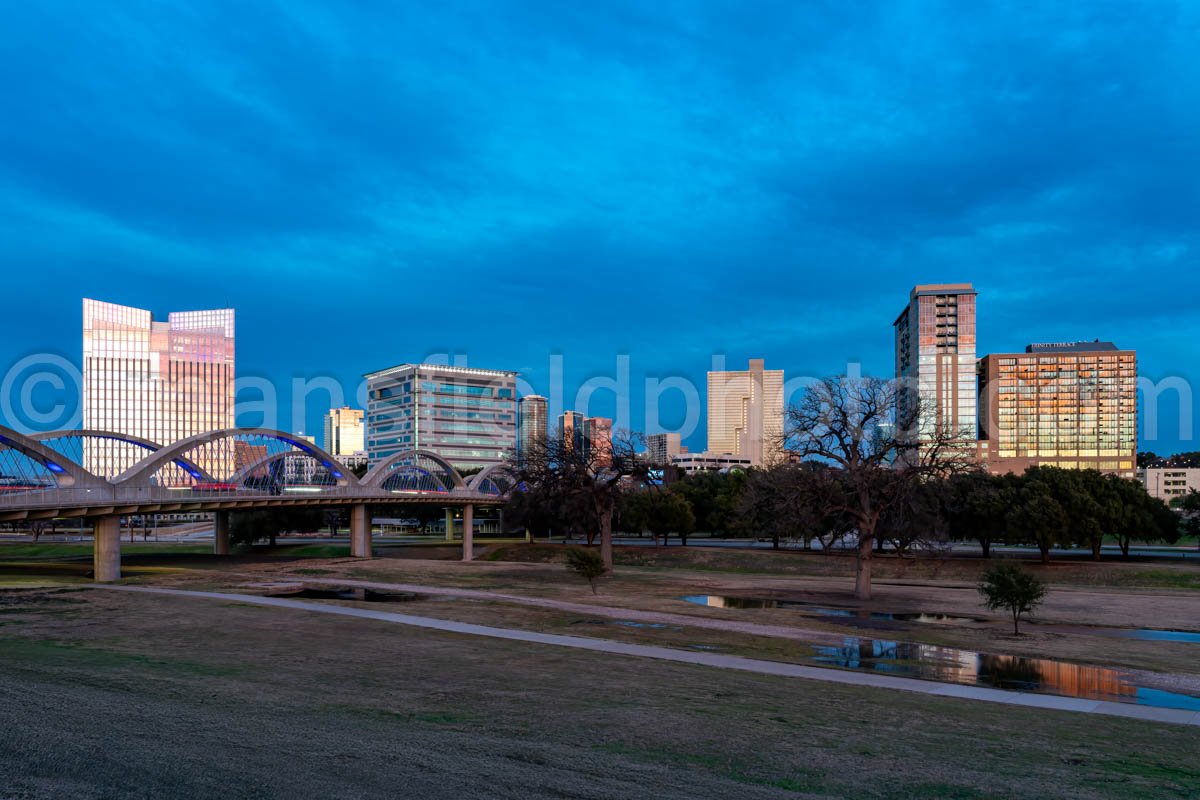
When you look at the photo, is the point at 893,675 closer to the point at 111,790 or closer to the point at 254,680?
the point at 254,680

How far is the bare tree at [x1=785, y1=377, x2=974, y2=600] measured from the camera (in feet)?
138

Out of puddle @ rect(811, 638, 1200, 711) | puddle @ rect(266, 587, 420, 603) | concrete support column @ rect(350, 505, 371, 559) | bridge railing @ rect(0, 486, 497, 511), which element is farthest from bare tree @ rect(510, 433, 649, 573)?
puddle @ rect(811, 638, 1200, 711)

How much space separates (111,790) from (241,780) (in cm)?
133

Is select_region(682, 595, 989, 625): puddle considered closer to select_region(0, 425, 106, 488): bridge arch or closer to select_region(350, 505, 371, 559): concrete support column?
select_region(0, 425, 106, 488): bridge arch

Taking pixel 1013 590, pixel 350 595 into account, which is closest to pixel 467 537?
pixel 350 595

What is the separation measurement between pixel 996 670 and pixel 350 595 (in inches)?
1100

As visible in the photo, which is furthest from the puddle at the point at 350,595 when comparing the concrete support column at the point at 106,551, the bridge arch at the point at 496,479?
the bridge arch at the point at 496,479

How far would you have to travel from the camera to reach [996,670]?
22.7 meters

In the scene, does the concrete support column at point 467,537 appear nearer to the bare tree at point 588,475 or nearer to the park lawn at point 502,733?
the bare tree at point 588,475

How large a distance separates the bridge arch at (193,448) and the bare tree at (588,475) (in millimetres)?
23904

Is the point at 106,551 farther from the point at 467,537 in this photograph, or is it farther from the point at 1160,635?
the point at 1160,635

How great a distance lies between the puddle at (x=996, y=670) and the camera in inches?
773

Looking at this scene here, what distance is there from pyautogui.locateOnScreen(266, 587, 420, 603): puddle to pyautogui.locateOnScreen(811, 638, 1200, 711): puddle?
65.2ft

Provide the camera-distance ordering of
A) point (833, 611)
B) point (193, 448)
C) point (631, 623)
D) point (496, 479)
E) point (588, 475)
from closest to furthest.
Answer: point (631, 623) < point (833, 611) < point (588, 475) < point (193, 448) < point (496, 479)
